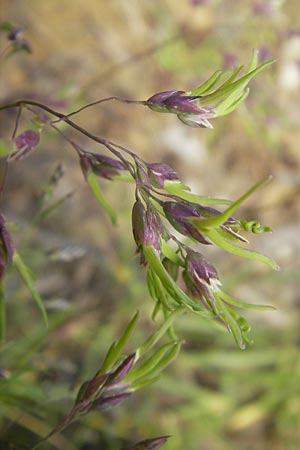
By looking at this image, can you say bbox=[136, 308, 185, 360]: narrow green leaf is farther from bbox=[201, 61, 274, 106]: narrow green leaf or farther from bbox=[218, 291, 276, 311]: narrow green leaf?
bbox=[201, 61, 274, 106]: narrow green leaf

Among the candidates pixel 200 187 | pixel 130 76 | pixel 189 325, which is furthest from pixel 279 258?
pixel 130 76

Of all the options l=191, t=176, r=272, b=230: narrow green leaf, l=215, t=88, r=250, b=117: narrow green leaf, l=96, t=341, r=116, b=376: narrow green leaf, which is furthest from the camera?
l=96, t=341, r=116, b=376: narrow green leaf

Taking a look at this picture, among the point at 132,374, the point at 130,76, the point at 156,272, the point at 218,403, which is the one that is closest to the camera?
the point at 156,272

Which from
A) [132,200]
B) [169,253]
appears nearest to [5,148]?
[169,253]

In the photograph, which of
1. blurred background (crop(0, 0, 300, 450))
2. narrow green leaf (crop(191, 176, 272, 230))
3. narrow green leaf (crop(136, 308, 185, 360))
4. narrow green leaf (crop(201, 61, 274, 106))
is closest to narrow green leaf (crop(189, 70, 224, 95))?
narrow green leaf (crop(201, 61, 274, 106))

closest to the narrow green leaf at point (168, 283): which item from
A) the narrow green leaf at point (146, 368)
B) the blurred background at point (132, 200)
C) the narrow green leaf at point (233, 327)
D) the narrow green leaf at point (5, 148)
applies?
the narrow green leaf at point (233, 327)

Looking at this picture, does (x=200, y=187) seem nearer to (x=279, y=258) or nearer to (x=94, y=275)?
(x=279, y=258)

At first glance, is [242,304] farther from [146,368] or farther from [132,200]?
[132,200]
